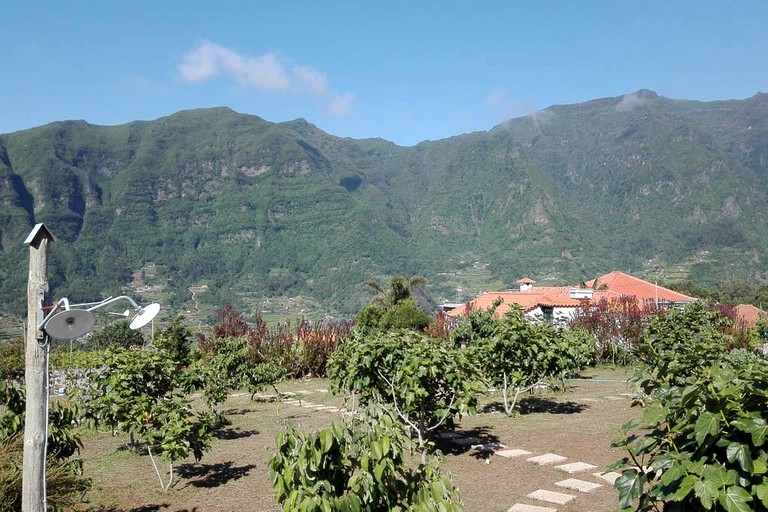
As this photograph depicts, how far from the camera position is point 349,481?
2598 mm

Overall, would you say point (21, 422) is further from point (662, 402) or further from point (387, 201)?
point (387, 201)

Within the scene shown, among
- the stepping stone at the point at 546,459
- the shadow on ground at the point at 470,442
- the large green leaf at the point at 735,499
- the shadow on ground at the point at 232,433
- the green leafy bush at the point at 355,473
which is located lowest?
the shadow on ground at the point at 232,433

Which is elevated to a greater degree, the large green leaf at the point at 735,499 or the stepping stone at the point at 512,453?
the large green leaf at the point at 735,499

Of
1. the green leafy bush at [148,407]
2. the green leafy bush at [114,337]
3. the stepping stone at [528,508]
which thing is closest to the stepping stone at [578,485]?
the stepping stone at [528,508]

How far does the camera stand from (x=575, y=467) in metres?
6.43

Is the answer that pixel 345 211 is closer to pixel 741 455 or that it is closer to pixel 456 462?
pixel 456 462

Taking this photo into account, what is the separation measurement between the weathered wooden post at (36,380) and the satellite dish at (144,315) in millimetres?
500

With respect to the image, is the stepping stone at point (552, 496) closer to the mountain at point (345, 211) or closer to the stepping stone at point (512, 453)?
the stepping stone at point (512, 453)

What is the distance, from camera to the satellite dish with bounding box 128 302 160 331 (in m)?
3.77

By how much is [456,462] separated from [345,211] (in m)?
117

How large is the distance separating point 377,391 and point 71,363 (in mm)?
9644

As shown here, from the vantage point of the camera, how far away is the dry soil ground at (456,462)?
5598 mm

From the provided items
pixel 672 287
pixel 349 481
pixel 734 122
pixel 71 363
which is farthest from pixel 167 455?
pixel 734 122

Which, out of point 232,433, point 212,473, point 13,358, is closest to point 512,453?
point 212,473
